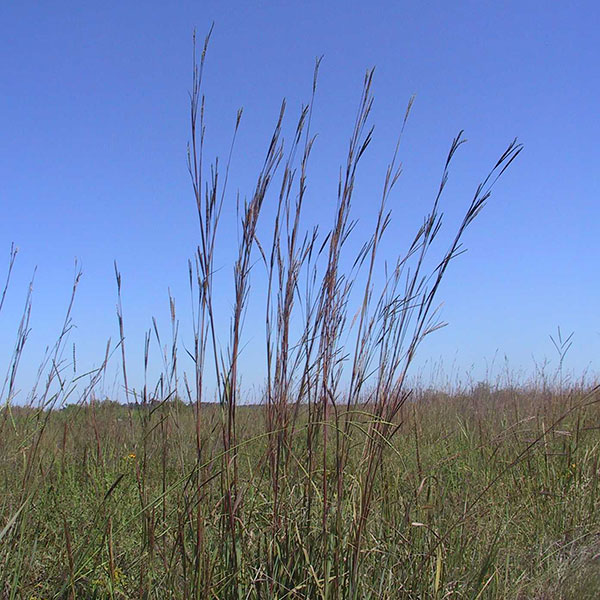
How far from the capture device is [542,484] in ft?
11.1

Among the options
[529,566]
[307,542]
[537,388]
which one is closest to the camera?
[307,542]

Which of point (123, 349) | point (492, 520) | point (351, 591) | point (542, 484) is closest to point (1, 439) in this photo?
point (123, 349)

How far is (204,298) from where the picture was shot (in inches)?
62.7

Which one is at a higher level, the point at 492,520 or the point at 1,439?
the point at 1,439

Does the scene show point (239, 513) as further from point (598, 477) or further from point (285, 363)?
point (598, 477)

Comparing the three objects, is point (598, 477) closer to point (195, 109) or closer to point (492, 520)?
point (492, 520)

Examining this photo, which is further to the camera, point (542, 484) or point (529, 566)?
point (542, 484)

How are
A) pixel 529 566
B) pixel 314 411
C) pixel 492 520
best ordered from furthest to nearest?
pixel 492 520 → pixel 529 566 → pixel 314 411

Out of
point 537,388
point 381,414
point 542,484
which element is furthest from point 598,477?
point 537,388

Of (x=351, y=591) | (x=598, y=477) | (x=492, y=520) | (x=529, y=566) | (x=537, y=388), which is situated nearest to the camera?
(x=351, y=591)

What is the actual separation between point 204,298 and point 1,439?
1535mm

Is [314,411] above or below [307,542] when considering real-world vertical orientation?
above

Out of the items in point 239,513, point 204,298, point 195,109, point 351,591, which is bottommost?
point 351,591

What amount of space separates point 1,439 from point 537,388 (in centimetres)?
598
